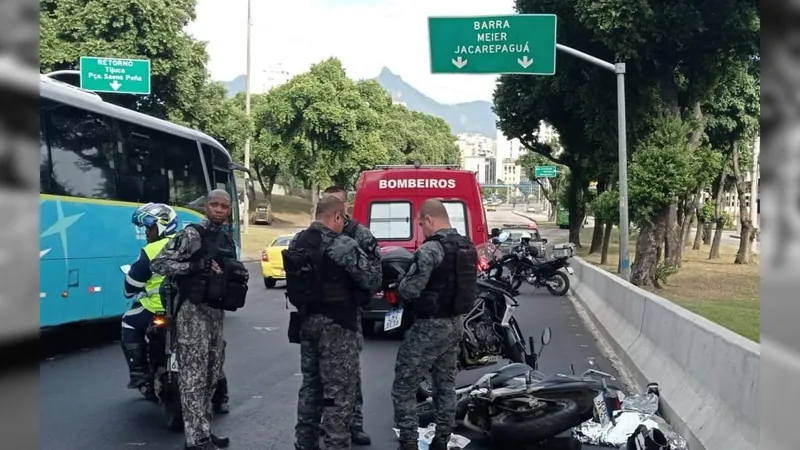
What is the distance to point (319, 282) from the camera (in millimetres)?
5516

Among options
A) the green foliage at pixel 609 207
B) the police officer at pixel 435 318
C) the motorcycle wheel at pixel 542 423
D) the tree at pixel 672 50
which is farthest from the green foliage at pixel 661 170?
the police officer at pixel 435 318

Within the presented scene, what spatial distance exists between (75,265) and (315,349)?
6147 mm

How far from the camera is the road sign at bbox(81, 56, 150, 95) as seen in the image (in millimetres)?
23641

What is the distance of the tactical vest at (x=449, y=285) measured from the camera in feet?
19.1

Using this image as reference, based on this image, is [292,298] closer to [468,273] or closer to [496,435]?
[468,273]

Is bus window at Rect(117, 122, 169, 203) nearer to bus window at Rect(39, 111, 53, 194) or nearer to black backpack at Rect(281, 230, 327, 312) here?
bus window at Rect(39, 111, 53, 194)

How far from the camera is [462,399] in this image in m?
6.66

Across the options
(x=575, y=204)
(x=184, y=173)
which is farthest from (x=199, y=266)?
(x=575, y=204)

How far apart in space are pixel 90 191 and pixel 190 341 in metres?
5.85

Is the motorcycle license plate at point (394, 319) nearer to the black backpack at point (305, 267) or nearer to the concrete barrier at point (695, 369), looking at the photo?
the black backpack at point (305, 267)

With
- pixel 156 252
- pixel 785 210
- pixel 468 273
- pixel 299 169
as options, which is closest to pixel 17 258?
pixel 156 252

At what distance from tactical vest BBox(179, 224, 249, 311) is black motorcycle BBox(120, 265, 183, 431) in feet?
2.18

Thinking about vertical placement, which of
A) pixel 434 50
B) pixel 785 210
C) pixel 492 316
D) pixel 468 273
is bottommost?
pixel 492 316

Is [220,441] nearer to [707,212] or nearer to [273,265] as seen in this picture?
[273,265]
